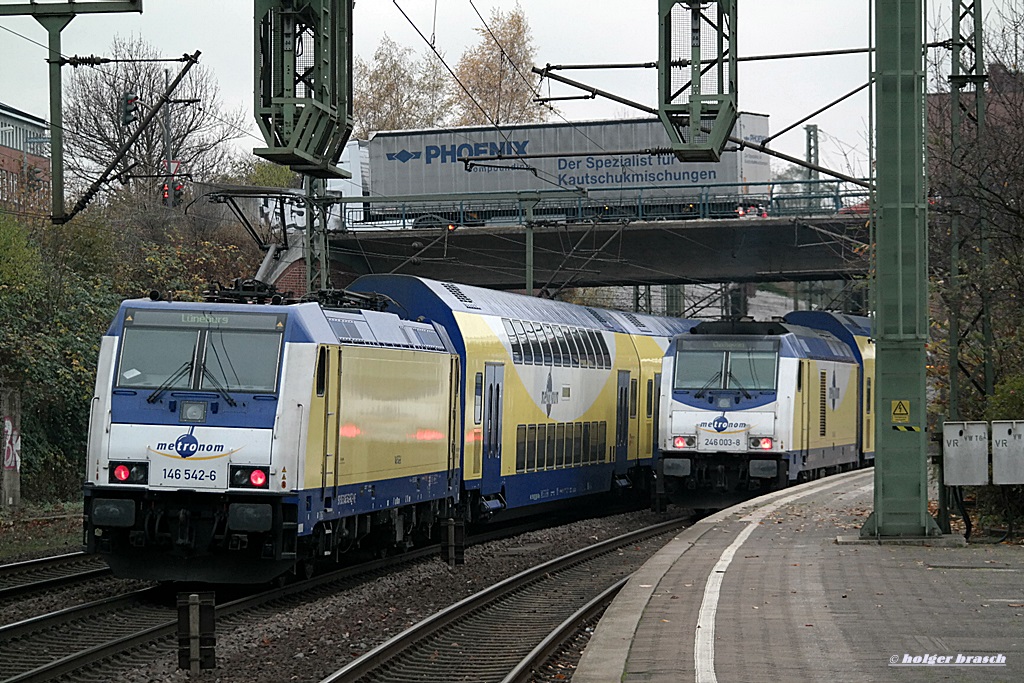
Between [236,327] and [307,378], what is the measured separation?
89 cm

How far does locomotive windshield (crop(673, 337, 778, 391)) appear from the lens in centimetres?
2489

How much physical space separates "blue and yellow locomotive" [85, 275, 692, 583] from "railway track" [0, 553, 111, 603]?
4.11 feet

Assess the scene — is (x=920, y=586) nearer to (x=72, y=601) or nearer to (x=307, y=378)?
(x=307, y=378)

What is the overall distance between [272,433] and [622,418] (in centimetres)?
1482

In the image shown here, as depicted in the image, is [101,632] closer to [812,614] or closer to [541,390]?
[812,614]

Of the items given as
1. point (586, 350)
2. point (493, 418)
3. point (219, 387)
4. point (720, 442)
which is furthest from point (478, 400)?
point (219, 387)

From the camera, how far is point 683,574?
1488cm

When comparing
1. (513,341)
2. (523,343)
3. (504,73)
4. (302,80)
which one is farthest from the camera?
(504,73)

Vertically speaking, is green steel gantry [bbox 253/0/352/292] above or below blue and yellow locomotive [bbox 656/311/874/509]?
above

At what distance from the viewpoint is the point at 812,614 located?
12.0 m

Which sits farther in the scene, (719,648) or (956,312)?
(956,312)

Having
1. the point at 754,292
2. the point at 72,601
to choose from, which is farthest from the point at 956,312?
the point at 754,292

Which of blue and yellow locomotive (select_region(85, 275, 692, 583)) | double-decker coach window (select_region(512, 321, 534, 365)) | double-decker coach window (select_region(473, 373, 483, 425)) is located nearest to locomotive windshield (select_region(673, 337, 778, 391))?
double-decker coach window (select_region(512, 321, 534, 365))

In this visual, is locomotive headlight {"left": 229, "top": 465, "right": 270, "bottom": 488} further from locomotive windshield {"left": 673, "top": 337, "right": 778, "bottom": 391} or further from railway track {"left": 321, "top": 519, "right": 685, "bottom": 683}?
locomotive windshield {"left": 673, "top": 337, "right": 778, "bottom": 391}
